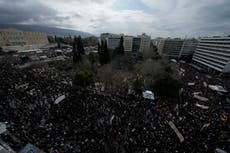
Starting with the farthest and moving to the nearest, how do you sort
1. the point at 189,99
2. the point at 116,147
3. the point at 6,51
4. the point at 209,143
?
the point at 6,51 < the point at 189,99 < the point at 209,143 < the point at 116,147

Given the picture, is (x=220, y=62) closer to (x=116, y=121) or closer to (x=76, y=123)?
(x=116, y=121)

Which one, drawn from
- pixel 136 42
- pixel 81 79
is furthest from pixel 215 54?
pixel 81 79

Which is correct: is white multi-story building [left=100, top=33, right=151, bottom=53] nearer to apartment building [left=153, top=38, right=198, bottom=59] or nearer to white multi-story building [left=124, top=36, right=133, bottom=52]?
white multi-story building [left=124, top=36, right=133, bottom=52]

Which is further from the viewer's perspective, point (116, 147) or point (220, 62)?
point (220, 62)

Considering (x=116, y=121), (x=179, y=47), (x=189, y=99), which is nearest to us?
(x=116, y=121)

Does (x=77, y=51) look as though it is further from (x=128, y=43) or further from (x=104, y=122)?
(x=128, y=43)

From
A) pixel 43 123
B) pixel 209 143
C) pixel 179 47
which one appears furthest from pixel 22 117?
pixel 179 47
